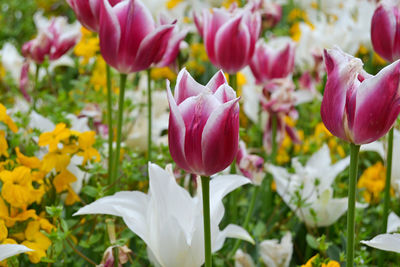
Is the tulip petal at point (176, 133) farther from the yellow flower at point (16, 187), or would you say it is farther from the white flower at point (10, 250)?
the yellow flower at point (16, 187)

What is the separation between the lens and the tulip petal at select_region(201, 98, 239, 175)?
566 millimetres

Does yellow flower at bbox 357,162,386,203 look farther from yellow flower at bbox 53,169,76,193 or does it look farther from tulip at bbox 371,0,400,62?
yellow flower at bbox 53,169,76,193

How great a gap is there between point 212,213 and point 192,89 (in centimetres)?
20

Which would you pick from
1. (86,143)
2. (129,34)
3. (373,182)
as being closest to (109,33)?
(129,34)

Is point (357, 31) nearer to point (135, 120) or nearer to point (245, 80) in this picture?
point (245, 80)

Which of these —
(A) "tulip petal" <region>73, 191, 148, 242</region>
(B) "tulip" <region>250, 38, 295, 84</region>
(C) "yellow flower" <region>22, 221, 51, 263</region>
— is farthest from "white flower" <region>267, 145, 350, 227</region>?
(C) "yellow flower" <region>22, 221, 51, 263</region>

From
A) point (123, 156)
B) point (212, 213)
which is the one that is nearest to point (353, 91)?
point (212, 213)

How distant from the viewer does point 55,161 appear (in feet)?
2.95

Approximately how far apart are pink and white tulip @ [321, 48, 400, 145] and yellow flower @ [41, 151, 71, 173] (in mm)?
444

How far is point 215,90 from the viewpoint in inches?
24.9

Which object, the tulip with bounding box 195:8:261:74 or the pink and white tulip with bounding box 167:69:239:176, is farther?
the tulip with bounding box 195:8:261:74

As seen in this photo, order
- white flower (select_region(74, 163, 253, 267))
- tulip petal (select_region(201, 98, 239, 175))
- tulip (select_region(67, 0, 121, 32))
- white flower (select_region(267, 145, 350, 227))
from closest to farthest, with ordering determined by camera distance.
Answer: tulip petal (select_region(201, 98, 239, 175)) < white flower (select_region(74, 163, 253, 267)) < tulip (select_region(67, 0, 121, 32)) < white flower (select_region(267, 145, 350, 227))

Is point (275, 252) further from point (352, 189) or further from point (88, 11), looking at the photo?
point (88, 11)

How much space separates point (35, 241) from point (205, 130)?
38cm
